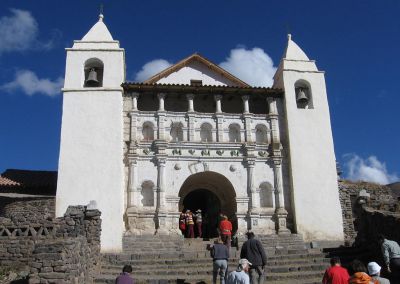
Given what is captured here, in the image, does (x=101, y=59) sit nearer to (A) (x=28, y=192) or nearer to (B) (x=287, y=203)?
(A) (x=28, y=192)

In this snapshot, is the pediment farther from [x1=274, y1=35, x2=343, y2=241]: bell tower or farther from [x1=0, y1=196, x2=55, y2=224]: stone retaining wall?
[x1=0, y1=196, x2=55, y2=224]: stone retaining wall

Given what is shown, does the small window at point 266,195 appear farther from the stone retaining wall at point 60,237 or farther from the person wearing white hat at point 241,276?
the person wearing white hat at point 241,276

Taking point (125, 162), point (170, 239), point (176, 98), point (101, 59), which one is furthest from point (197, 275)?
point (101, 59)

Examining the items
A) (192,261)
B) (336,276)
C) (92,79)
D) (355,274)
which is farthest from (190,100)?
(355,274)

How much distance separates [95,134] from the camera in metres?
18.4

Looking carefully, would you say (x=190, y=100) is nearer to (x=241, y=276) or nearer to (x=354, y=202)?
(x=354, y=202)

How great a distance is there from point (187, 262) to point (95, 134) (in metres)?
6.90

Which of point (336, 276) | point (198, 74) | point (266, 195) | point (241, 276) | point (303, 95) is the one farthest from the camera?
point (198, 74)

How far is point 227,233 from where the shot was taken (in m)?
14.5

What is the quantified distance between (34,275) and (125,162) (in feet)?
30.0

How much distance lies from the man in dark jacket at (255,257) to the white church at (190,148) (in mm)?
7908

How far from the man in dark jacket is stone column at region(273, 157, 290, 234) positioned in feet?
27.2

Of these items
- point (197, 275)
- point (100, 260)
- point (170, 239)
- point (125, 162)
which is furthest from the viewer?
point (125, 162)

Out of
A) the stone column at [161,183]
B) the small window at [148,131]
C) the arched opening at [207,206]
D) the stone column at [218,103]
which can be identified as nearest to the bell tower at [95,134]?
the small window at [148,131]
